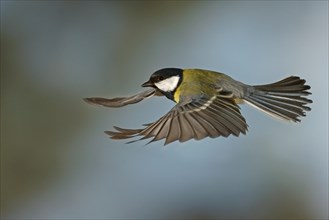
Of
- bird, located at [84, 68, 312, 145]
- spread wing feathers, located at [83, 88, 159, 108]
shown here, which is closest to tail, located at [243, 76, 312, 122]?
bird, located at [84, 68, 312, 145]

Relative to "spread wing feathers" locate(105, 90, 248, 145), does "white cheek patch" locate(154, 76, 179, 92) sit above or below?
above

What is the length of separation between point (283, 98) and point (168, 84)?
14cm

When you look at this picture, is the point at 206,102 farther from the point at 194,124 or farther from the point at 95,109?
the point at 95,109

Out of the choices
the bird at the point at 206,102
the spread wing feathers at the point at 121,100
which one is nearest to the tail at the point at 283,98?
the bird at the point at 206,102

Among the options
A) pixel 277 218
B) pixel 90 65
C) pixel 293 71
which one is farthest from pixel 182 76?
pixel 90 65

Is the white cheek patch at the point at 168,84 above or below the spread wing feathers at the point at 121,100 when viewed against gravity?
above

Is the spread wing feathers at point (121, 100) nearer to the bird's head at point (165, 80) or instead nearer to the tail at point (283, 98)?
the bird's head at point (165, 80)

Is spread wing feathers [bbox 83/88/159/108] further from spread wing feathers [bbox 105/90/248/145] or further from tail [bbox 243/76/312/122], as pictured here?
tail [bbox 243/76/312/122]

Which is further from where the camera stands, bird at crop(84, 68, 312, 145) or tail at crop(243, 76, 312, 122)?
tail at crop(243, 76, 312, 122)

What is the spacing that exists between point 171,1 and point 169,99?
1.12 meters

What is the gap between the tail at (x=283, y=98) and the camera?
719 mm

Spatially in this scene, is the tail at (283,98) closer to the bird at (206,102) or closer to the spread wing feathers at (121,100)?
the bird at (206,102)

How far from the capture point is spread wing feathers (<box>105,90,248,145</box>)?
585mm

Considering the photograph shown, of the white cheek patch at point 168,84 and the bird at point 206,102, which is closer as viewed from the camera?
the bird at point 206,102
